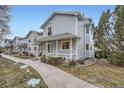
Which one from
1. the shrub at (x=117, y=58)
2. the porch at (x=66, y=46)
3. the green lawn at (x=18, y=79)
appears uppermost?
the porch at (x=66, y=46)

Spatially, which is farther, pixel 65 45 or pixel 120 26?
pixel 65 45

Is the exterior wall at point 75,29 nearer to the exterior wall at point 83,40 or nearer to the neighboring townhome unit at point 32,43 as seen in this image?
the exterior wall at point 83,40

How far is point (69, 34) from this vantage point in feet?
50.8

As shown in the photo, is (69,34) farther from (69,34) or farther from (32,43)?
(32,43)

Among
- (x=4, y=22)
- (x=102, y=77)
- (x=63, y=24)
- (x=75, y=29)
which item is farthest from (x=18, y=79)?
(x=63, y=24)

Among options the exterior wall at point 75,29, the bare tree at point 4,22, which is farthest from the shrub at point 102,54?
the bare tree at point 4,22

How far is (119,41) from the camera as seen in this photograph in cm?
1303

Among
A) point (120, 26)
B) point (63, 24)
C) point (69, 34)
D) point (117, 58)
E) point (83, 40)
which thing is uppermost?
point (63, 24)

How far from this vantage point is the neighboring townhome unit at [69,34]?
50.6ft

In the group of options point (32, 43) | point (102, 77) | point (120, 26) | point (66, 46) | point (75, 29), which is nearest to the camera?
point (102, 77)

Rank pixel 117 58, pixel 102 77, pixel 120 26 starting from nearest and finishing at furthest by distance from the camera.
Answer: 1. pixel 102 77
2. pixel 120 26
3. pixel 117 58

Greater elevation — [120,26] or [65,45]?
[120,26]

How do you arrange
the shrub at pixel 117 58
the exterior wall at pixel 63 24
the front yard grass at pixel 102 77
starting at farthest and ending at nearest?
the exterior wall at pixel 63 24 < the shrub at pixel 117 58 < the front yard grass at pixel 102 77
